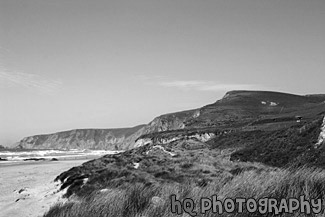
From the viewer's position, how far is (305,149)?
16.7 meters

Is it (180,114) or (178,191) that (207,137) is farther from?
(180,114)

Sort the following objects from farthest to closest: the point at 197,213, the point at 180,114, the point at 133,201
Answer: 1. the point at 180,114
2. the point at 133,201
3. the point at 197,213

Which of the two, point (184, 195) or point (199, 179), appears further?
point (199, 179)

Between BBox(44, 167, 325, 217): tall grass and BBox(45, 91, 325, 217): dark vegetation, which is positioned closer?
BBox(44, 167, 325, 217): tall grass

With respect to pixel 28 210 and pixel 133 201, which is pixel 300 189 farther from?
pixel 28 210

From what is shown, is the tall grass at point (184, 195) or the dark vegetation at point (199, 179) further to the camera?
the dark vegetation at point (199, 179)

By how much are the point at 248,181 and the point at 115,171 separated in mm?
11422

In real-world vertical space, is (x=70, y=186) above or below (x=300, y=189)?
below

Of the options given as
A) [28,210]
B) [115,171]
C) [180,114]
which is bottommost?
[28,210]

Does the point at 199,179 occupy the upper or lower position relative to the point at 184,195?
lower

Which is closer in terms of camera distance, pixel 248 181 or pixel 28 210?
pixel 248 181

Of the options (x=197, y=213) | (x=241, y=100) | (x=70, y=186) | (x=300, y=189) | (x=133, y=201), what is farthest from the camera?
(x=241, y=100)

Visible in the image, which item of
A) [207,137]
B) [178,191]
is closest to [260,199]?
[178,191]

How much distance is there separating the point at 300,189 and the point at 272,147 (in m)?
17.3
